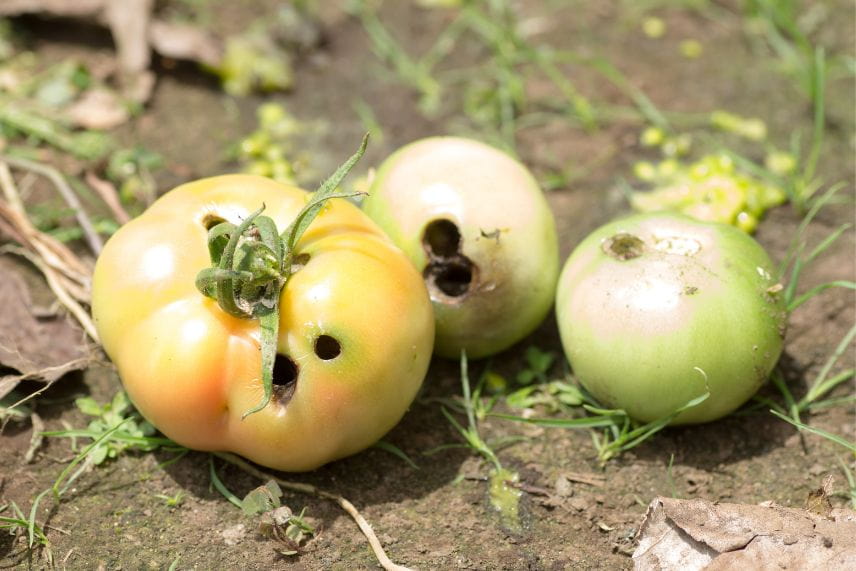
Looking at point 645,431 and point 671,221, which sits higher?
point 671,221

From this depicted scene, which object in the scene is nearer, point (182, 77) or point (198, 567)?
point (198, 567)

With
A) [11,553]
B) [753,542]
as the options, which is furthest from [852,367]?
[11,553]

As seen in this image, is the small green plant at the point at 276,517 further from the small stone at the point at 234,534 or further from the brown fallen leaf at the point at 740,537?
the brown fallen leaf at the point at 740,537

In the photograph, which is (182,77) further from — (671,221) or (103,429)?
(671,221)

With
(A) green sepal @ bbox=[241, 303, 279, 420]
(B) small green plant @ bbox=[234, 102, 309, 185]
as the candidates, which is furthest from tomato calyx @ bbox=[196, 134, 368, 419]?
(B) small green plant @ bbox=[234, 102, 309, 185]

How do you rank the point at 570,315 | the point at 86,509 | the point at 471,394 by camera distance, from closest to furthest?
the point at 86,509, the point at 570,315, the point at 471,394

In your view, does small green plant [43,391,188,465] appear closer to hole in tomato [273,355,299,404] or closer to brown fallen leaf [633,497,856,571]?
hole in tomato [273,355,299,404]
